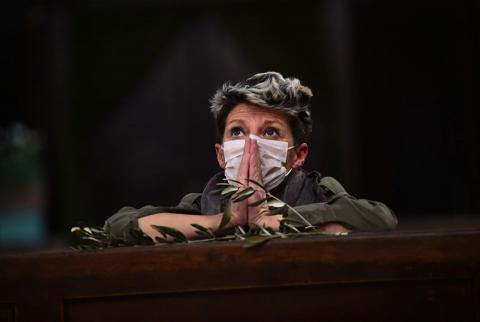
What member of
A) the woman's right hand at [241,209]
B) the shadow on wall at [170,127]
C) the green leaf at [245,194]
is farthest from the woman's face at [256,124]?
the shadow on wall at [170,127]

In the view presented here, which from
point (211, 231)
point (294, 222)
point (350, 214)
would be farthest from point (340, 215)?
point (211, 231)

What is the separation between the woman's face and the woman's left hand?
0.06 metres

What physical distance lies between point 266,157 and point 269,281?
0.59m

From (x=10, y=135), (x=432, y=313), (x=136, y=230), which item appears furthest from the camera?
(x=10, y=135)

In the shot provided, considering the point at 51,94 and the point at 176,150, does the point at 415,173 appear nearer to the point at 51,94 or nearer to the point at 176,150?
the point at 176,150

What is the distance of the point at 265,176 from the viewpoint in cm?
238

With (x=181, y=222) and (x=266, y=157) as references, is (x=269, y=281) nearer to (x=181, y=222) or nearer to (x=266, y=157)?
(x=181, y=222)

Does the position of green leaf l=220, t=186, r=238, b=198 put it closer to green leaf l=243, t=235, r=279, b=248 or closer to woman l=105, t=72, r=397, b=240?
woman l=105, t=72, r=397, b=240

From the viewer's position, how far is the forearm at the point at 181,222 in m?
2.18

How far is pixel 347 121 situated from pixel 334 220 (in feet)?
16.3

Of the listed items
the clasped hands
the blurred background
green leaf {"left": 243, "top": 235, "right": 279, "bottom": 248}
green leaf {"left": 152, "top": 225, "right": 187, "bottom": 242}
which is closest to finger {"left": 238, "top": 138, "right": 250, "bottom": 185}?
the clasped hands

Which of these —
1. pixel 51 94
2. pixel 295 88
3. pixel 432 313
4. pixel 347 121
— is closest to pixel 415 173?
pixel 347 121

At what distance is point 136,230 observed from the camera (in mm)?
2152

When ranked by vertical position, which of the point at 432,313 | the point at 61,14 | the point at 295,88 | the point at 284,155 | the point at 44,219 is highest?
the point at 61,14
